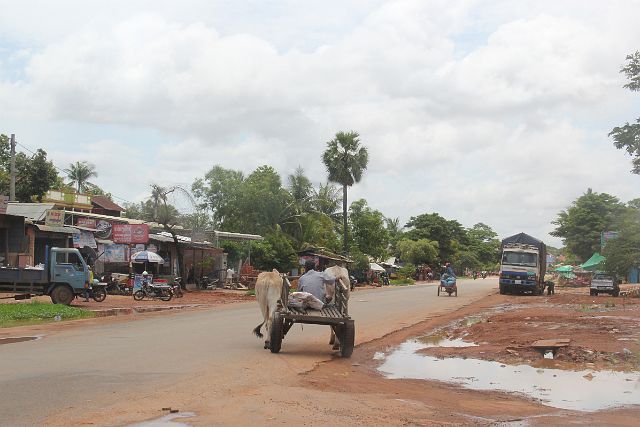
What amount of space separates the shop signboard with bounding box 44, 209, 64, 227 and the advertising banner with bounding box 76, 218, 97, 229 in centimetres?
535

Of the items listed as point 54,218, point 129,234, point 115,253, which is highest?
point 54,218

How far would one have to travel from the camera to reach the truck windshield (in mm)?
44062

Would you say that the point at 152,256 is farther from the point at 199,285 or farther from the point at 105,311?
the point at 105,311

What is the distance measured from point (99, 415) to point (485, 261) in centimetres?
13581

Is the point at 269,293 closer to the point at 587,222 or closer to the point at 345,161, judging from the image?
the point at 345,161

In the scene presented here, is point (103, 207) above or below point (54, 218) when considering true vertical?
above

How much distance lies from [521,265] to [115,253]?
2449 cm

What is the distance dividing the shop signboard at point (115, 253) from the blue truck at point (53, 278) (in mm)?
11432

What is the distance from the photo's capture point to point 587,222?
262ft

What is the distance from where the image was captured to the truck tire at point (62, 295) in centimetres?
2666

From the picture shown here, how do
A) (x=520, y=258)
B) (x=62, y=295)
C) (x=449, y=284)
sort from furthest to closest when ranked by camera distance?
(x=520, y=258) → (x=449, y=284) → (x=62, y=295)

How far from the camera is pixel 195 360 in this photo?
12422 mm

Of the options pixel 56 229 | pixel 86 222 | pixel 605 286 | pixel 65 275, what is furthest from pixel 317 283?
pixel 605 286

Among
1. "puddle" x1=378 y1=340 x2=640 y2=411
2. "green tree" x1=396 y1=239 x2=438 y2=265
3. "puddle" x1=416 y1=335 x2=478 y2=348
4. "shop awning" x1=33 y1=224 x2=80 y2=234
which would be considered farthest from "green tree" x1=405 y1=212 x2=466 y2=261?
"puddle" x1=378 y1=340 x2=640 y2=411
